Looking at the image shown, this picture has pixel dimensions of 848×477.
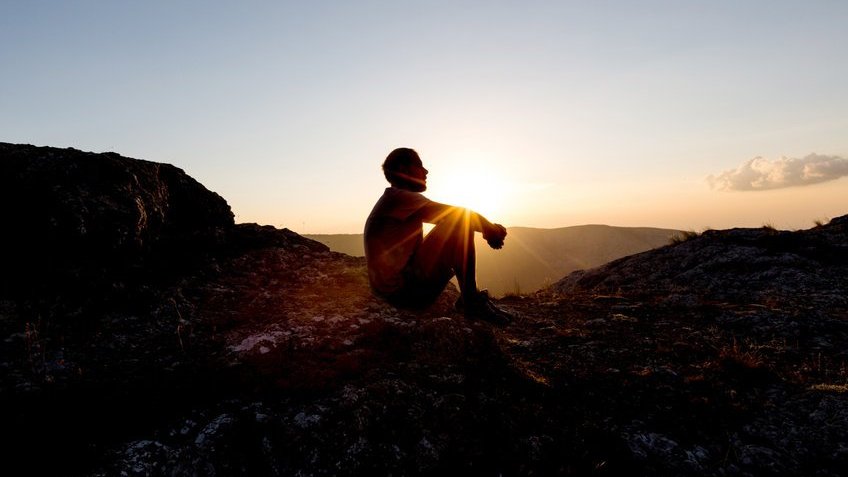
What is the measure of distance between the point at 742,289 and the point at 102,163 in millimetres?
11212

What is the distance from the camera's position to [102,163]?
18.4 feet

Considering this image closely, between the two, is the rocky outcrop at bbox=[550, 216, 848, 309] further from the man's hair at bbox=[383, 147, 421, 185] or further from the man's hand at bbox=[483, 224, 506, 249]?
the man's hair at bbox=[383, 147, 421, 185]

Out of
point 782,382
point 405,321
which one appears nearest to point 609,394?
point 782,382

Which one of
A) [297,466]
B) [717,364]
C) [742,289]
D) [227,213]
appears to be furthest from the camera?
[742,289]

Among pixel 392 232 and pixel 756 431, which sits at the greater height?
pixel 392 232

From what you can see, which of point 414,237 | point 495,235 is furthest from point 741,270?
point 414,237

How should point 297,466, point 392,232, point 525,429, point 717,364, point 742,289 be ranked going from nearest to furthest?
point 297,466, point 525,429, point 717,364, point 392,232, point 742,289

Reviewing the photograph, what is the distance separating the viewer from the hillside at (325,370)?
3012 millimetres

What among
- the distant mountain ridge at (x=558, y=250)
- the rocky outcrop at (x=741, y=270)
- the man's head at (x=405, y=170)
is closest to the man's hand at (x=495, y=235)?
the man's head at (x=405, y=170)

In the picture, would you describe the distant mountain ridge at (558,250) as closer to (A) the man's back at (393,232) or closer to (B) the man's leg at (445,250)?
(B) the man's leg at (445,250)

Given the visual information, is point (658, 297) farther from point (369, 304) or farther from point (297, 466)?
point (297, 466)

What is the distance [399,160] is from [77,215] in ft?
12.3

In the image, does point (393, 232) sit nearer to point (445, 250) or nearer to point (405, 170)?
point (445, 250)

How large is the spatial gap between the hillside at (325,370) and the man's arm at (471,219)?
3.67ft
